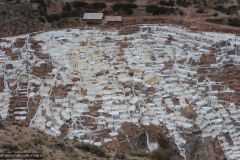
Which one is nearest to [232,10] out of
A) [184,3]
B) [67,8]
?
[184,3]

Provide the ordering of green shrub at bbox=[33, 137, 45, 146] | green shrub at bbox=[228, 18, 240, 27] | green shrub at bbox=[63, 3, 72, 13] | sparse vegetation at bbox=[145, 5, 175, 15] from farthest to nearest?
1. green shrub at bbox=[63, 3, 72, 13]
2. sparse vegetation at bbox=[145, 5, 175, 15]
3. green shrub at bbox=[228, 18, 240, 27]
4. green shrub at bbox=[33, 137, 45, 146]

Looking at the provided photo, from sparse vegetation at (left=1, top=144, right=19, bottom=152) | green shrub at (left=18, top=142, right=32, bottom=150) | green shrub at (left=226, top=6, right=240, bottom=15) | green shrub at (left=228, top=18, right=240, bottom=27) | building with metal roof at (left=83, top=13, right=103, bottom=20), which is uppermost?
green shrub at (left=226, top=6, right=240, bottom=15)

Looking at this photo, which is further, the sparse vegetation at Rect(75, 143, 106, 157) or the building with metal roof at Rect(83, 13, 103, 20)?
the building with metal roof at Rect(83, 13, 103, 20)

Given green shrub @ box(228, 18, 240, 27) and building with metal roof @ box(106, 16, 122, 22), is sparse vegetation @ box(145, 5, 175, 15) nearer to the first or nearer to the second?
building with metal roof @ box(106, 16, 122, 22)

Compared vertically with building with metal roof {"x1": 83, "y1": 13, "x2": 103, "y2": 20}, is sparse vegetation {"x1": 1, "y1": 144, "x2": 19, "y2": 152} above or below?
below

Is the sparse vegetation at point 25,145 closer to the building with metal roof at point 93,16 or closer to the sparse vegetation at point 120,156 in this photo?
the sparse vegetation at point 120,156

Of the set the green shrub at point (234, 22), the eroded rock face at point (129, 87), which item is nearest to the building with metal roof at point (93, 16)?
the eroded rock face at point (129, 87)

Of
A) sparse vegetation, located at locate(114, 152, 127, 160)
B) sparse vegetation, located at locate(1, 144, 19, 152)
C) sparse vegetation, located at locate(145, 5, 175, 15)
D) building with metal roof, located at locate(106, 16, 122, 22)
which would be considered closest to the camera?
sparse vegetation, located at locate(1, 144, 19, 152)

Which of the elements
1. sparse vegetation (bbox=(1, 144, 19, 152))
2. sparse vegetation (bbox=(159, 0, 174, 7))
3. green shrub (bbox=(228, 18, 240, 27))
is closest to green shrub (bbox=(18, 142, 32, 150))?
sparse vegetation (bbox=(1, 144, 19, 152))
